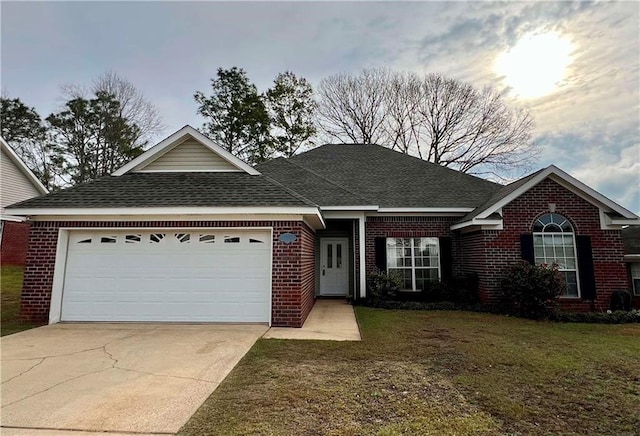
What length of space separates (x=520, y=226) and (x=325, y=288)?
6887mm

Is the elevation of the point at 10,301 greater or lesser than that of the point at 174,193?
lesser

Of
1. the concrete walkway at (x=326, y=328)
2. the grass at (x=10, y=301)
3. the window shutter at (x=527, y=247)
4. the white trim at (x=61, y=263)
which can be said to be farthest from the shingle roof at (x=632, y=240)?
the grass at (x=10, y=301)

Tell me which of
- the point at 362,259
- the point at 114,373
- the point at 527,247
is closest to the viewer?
the point at 114,373

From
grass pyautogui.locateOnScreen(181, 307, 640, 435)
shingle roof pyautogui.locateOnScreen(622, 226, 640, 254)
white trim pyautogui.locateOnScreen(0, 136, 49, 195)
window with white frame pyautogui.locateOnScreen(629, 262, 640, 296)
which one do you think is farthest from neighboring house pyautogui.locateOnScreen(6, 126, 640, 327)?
white trim pyautogui.locateOnScreen(0, 136, 49, 195)

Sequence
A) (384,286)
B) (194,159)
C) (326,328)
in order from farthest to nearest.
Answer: (384,286)
(194,159)
(326,328)

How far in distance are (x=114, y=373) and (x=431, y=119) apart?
2335 cm

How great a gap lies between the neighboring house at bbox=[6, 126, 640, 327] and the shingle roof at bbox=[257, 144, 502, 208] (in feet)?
0.30

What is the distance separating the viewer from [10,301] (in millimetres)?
10680

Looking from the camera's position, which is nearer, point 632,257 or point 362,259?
point 632,257

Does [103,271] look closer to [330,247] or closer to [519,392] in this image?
[330,247]

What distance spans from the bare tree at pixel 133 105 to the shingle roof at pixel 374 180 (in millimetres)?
15180

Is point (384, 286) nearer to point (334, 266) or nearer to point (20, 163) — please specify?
point (334, 266)

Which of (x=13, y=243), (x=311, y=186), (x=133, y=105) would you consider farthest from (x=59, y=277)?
(x=133, y=105)

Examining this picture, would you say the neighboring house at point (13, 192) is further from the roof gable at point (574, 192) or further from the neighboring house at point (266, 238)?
the roof gable at point (574, 192)
